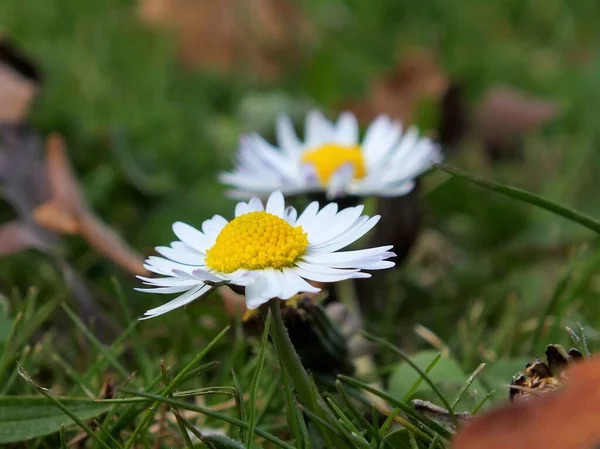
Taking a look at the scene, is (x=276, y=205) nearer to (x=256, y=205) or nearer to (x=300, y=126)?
(x=256, y=205)

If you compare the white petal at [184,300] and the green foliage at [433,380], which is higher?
the white petal at [184,300]

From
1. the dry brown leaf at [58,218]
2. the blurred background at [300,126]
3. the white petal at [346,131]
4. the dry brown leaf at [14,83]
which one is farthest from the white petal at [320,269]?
the dry brown leaf at [14,83]

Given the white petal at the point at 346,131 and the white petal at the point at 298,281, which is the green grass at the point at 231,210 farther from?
the white petal at the point at 346,131

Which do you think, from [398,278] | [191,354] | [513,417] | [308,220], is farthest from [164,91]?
[513,417]

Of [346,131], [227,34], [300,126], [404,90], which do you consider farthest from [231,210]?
[227,34]

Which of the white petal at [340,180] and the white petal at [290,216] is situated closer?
the white petal at [290,216]
